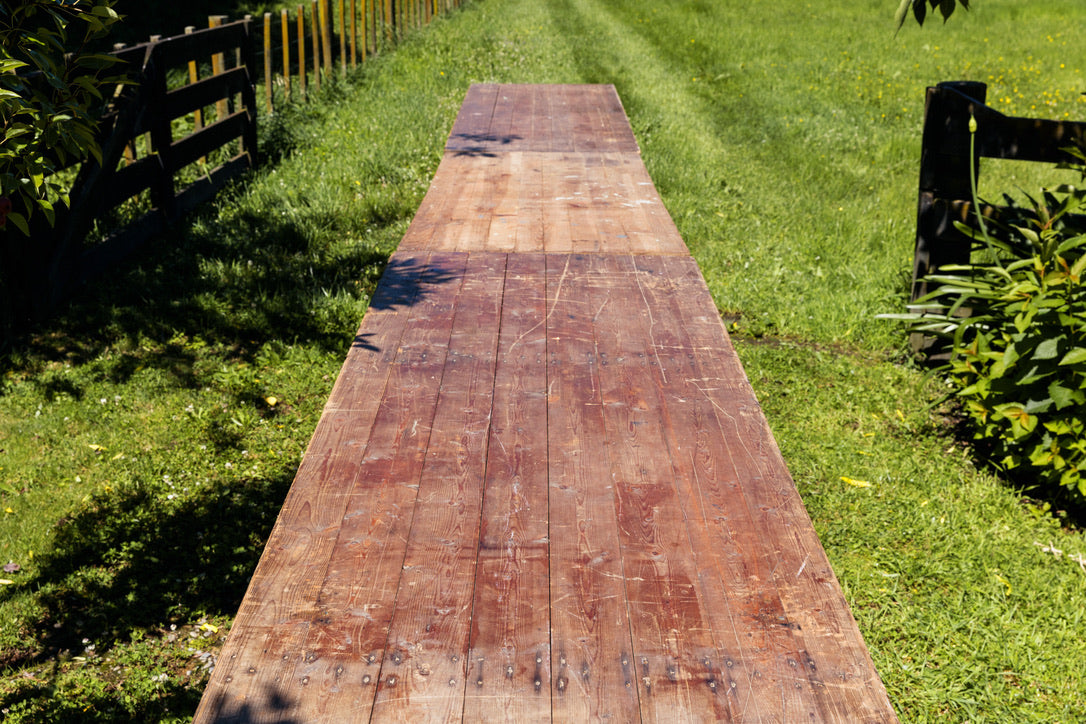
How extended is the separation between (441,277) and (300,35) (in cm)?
693

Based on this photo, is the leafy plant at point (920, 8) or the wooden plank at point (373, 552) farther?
the leafy plant at point (920, 8)

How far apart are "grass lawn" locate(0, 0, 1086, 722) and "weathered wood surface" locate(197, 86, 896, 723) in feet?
4.03

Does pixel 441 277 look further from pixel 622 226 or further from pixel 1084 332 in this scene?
pixel 1084 332

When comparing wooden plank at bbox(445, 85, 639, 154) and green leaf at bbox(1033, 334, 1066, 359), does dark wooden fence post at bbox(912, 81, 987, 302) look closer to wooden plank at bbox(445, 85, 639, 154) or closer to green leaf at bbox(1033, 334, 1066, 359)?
green leaf at bbox(1033, 334, 1066, 359)

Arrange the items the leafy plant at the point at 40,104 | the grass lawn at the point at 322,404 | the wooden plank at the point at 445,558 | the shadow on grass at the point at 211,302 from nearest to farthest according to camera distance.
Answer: the wooden plank at the point at 445,558 < the leafy plant at the point at 40,104 < the grass lawn at the point at 322,404 < the shadow on grass at the point at 211,302

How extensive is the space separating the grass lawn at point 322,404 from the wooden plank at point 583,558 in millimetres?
1499

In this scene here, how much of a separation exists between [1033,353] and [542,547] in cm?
276

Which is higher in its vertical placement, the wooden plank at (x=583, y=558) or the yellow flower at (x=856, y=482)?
the wooden plank at (x=583, y=558)

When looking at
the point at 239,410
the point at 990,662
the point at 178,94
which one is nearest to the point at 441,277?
the point at 239,410

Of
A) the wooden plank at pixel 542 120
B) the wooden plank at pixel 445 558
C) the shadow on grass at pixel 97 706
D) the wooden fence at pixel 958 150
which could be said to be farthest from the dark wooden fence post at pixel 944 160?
the shadow on grass at pixel 97 706

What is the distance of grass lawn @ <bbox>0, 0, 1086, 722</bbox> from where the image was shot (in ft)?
10.5

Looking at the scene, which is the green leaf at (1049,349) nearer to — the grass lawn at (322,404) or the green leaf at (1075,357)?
the green leaf at (1075,357)

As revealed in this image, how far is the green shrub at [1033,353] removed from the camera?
3.65 meters

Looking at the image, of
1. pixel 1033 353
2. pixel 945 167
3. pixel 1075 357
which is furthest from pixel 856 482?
pixel 945 167
